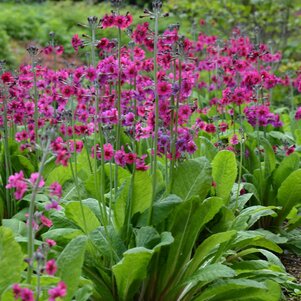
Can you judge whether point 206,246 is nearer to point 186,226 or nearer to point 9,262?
point 186,226

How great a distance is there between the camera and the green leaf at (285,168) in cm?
462

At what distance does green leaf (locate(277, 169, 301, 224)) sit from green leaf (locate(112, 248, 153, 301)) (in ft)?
5.13

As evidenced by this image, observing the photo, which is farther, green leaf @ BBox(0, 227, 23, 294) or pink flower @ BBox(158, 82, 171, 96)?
pink flower @ BBox(158, 82, 171, 96)

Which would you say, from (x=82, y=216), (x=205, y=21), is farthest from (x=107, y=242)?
(x=205, y=21)

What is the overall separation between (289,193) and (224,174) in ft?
2.03

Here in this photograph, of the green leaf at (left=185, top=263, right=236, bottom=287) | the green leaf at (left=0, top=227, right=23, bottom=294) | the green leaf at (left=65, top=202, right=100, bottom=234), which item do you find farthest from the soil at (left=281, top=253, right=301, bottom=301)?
the green leaf at (left=0, top=227, right=23, bottom=294)

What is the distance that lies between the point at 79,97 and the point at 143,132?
373mm

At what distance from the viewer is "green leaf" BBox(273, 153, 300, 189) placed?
182 inches

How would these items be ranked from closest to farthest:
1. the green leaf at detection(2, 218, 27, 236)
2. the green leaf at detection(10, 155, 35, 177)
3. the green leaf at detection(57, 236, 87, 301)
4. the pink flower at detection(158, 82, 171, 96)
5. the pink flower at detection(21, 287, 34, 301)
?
the pink flower at detection(21, 287, 34, 301) < the green leaf at detection(57, 236, 87, 301) < the pink flower at detection(158, 82, 171, 96) < the green leaf at detection(2, 218, 27, 236) < the green leaf at detection(10, 155, 35, 177)

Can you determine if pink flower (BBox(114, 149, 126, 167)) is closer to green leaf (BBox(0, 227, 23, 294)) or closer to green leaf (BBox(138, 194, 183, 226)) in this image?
green leaf (BBox(138, 194, 183, 226))

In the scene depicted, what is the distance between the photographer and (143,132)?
3311 millimetres

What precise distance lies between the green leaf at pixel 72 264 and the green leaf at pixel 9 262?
0.56ft

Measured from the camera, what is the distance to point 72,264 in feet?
8.96

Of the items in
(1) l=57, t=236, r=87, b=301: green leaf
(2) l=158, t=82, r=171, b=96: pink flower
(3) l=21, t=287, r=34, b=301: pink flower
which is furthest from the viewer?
(2) l=158, t=82, r=171, b=96: pink flower
